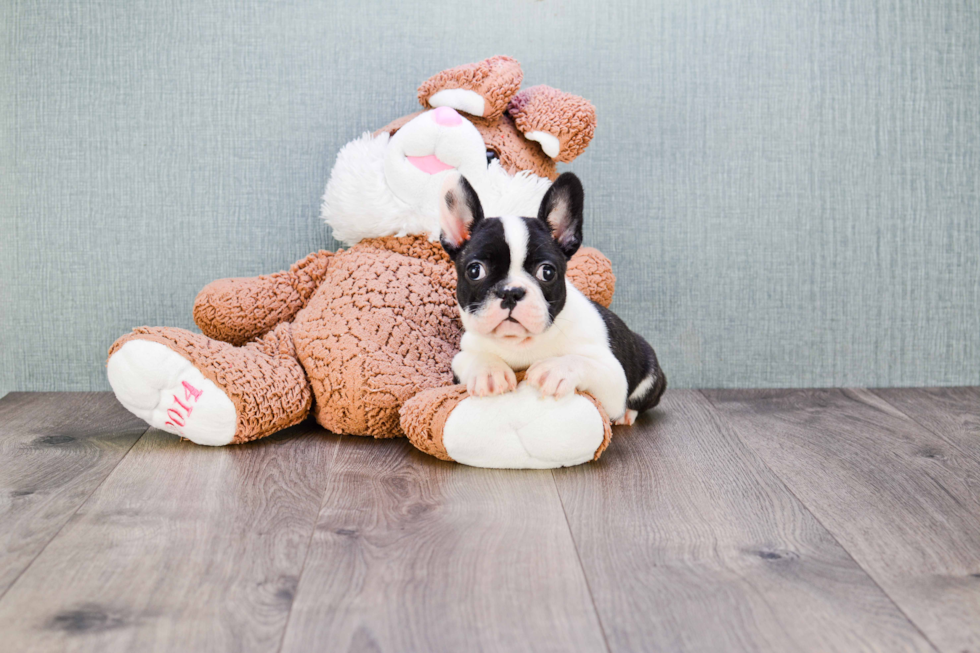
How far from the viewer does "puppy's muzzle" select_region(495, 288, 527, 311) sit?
4.03ft

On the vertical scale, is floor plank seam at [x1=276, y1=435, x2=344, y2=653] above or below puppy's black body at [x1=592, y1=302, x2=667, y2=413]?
below

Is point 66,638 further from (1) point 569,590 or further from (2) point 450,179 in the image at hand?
(2) point 450,179

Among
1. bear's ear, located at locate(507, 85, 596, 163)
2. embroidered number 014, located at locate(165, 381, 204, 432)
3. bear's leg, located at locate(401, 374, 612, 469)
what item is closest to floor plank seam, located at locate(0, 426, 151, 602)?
embroidered number 014, located at locate(165, 381, 204, 432)

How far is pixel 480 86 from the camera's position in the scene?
1.61m

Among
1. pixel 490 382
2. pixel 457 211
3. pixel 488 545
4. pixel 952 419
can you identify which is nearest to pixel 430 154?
pixel 457 211

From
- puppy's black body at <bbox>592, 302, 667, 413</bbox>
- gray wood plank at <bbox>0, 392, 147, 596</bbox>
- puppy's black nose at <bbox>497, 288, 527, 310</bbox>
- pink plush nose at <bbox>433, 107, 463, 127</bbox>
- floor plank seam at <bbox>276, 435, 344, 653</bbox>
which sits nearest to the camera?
floor plank seam at <bbox>276, 435, 344, 653</bbox>

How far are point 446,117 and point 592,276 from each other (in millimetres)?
428

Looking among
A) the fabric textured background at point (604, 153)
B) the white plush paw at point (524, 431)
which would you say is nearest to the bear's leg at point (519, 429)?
the white plush paw at point (524, 431)

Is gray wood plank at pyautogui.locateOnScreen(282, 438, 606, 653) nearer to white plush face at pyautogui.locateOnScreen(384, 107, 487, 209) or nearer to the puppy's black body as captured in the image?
the puppy's black body

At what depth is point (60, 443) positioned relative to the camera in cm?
149

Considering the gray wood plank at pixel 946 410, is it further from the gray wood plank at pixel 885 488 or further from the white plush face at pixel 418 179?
the white plush face at pixel 418 179

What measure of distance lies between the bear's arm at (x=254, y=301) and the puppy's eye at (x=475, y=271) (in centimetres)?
56

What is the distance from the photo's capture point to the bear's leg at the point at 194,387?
4.54 feet

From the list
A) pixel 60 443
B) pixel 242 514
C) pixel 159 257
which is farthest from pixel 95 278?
pixel 242 514
